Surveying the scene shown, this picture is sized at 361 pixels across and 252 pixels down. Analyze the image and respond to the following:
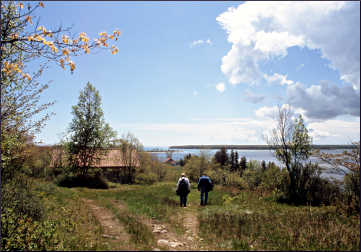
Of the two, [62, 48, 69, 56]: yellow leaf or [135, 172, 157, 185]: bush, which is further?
[135, 172, 157, 185]: bush

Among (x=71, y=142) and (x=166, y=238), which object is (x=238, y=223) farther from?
(x=71, y=142)

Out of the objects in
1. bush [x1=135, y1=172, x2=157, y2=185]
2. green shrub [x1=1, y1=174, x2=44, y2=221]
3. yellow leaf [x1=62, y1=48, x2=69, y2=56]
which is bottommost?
bush [x1=135, y1=172, x2=157, y2=185]

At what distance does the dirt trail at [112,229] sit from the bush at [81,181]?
16215 millimetres

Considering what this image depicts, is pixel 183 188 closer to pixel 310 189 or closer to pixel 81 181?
pixel 310 189

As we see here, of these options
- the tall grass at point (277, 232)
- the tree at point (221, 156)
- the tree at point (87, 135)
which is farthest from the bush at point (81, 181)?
the tree at point (221, 156)

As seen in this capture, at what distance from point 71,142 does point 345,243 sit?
26.1 m

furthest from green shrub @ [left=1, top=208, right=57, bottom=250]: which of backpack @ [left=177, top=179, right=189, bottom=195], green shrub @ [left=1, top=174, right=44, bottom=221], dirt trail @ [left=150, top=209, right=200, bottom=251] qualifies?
backpack @ [left=177, top=179, right=189, bottom=195]

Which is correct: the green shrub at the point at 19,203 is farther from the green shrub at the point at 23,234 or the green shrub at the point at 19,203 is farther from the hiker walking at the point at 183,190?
the hiker walking at the point at 183,190

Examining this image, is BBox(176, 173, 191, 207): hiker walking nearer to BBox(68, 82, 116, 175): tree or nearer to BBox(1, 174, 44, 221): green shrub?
BBox(1, 174, 44, 221): green shrub

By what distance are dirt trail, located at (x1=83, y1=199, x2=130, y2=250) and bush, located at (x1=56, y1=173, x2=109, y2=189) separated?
53.2ft

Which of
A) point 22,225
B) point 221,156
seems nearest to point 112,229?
point 22,225

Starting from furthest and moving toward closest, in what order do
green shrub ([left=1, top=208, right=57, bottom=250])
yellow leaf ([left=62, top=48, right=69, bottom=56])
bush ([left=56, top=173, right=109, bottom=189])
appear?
1. bush ([left=56, top=173, right=109, bottom=189])
2. green shrub ([left=1, top=208, right=57, bottom=250])
3. yellow leaf ([left=62, top=48, right=69, bottom=56])

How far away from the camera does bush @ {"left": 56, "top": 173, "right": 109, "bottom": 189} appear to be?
23.6 meters

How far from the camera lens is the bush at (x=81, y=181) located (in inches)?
929
